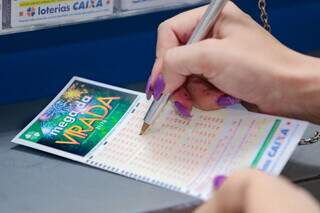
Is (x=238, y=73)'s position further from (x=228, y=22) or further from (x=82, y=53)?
(x=82, y=53)

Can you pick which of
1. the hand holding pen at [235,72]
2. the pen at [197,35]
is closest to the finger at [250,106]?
the hand holding pen at [235,72]

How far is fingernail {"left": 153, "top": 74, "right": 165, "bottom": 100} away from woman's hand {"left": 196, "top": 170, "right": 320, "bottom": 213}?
0.24 meters

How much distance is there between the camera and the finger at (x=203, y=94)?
798 millimetres

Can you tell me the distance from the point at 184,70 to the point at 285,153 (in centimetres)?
16

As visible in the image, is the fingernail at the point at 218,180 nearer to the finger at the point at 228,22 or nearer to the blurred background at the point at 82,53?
the finger at the point at 228,22

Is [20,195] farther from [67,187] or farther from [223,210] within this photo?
[223,210]

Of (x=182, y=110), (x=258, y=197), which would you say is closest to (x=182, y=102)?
(x=182, y=110)

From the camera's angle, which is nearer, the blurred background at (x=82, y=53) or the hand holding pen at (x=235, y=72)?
the hand holding pen at (x=235, y=72)

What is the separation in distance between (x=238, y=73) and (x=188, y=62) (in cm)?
6

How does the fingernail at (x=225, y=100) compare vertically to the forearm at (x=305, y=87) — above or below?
below

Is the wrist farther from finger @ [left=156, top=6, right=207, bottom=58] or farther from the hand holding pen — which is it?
finger @ [left=156, top=6, right=207, bottom=58]

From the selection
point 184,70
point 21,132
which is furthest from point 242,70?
point 21,132

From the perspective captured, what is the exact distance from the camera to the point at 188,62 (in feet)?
2.47

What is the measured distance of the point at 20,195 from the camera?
0.72 metres
